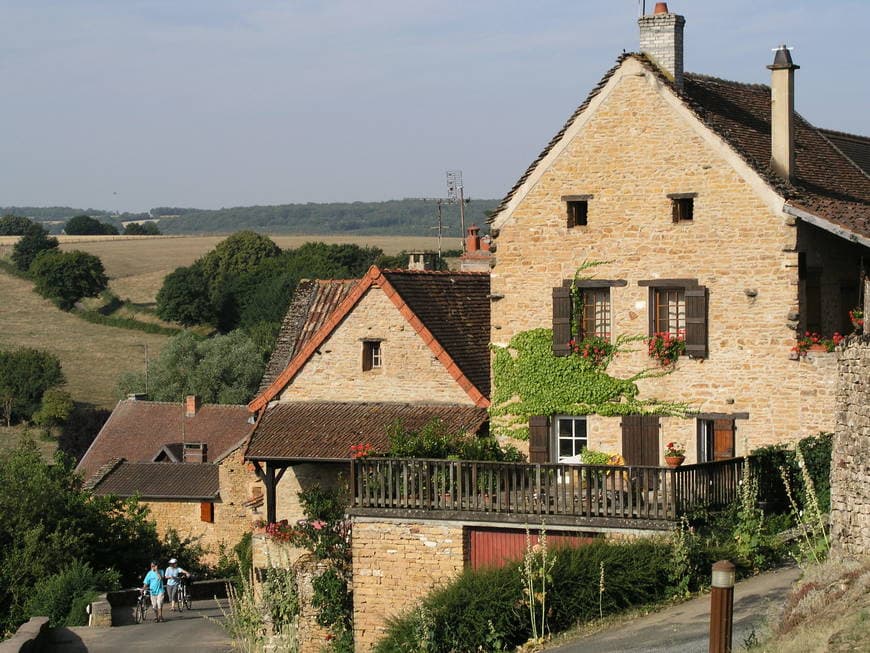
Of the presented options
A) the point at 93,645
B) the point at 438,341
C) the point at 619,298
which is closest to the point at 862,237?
the point at 619,298

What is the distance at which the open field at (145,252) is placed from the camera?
128125mm

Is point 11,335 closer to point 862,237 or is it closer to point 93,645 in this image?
point 93,645

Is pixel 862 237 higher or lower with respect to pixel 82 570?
higher

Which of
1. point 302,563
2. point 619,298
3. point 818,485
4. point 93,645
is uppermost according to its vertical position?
point 619,298

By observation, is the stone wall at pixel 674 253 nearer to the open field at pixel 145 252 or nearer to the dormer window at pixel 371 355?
the dormer window at pixel 371 355

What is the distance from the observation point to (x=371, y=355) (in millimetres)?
30938

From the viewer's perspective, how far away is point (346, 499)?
26688 mm

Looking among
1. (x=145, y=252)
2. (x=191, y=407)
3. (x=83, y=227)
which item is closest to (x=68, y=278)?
(x=145, y=252)

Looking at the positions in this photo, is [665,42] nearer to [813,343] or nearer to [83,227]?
[813,343]

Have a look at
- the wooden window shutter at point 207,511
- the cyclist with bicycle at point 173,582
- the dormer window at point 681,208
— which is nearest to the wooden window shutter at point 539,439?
the dormer window at point 681,208

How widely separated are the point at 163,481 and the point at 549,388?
941 inches

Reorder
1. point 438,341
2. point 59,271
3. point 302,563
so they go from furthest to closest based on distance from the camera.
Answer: point 59,271
point 438,341
point 302,563

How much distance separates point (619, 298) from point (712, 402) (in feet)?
8.11

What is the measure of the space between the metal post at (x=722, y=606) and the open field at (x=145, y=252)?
11070 centimetres
